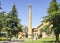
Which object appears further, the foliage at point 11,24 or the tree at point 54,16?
the foliage at point 11,24

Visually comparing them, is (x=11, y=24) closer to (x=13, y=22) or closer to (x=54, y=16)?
(x=13, y=22)

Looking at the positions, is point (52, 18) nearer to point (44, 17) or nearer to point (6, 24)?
point (44, 17)

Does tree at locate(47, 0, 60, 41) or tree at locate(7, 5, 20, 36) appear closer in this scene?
tree at locate(47, 0, 60, 41)

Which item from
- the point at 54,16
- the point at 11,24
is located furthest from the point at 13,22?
the point at 54,16

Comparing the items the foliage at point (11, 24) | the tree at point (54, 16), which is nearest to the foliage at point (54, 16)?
the tree at point (54, 16)

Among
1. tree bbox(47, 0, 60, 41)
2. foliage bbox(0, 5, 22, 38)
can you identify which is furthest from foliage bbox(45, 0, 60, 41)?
foliage bbox(0, 5, 22, 38)

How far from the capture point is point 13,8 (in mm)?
71375

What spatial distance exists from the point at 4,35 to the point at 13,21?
37.7 feet

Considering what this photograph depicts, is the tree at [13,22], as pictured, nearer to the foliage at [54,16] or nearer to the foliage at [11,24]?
the foliage at [11,24]

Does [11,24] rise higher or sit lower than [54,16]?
lower

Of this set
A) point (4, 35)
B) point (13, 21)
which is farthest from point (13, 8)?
point (4, 35)

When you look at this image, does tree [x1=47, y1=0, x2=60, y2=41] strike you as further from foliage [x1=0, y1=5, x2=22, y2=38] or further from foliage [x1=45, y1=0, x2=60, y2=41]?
foliage [x1=0, y1=5, x2=22, y2=38]

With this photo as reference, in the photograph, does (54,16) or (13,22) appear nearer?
(54,16)

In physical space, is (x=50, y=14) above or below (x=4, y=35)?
above
